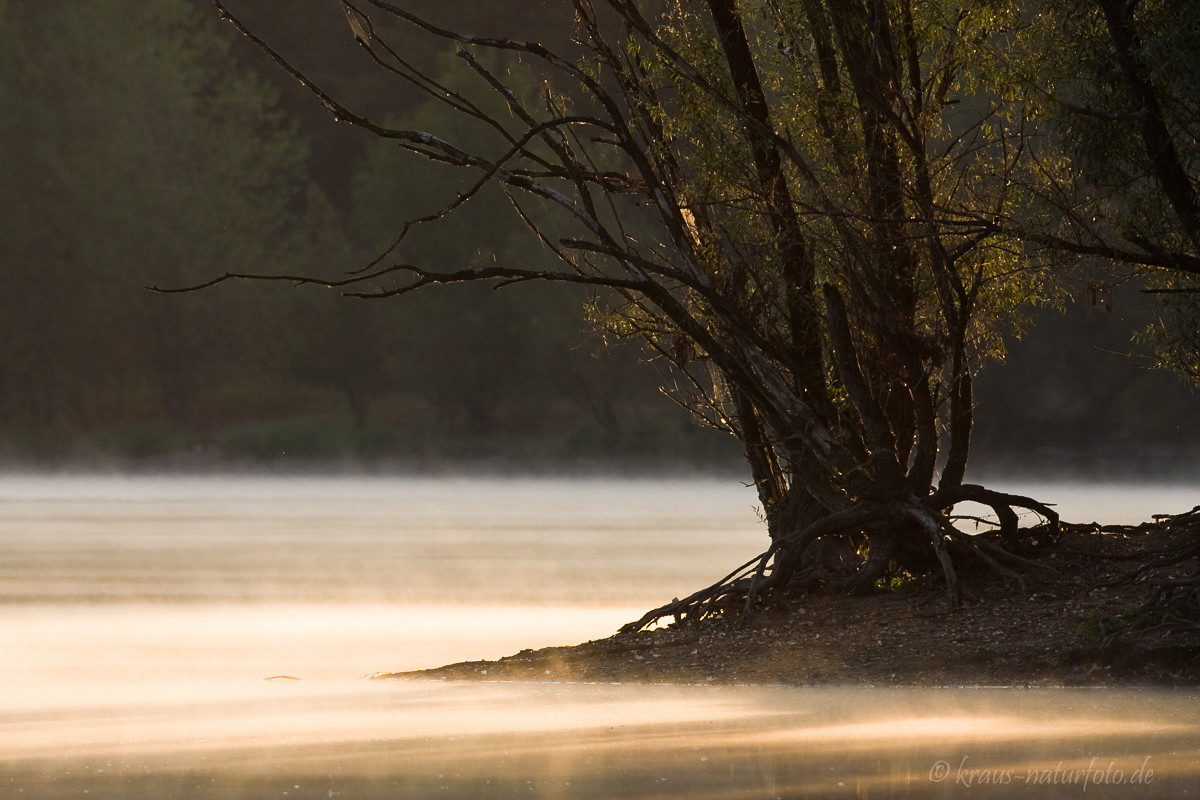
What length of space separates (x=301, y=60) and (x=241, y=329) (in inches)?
436

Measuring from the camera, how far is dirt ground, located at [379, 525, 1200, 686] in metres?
11.9

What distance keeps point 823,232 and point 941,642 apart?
3.19 m

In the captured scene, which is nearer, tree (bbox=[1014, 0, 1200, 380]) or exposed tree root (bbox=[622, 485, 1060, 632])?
tree (bbox=[1014, 0, 1200, 380])

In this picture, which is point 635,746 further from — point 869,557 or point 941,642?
point 869,557

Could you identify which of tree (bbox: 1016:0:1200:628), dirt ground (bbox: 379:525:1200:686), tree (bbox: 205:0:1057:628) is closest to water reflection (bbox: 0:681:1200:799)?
dirt ground (bbox: 379:525:1200:686)

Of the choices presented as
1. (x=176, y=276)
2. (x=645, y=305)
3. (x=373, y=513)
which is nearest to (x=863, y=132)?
(x=645, y=305)

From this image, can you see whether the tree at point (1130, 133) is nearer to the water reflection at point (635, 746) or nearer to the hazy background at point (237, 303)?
the water reflection at point (635, 746)

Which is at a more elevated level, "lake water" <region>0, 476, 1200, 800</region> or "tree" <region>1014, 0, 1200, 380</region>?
"tree" <region>1014, 0, 1200, 380</region>

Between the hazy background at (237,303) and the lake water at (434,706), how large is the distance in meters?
27.9

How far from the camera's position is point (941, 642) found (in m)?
12.8

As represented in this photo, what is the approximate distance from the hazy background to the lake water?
91.5 feet

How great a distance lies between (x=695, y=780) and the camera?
338 inches

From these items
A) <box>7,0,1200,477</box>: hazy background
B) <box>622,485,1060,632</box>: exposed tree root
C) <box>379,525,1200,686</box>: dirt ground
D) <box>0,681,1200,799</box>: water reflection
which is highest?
<box>7,0,1200,477</box>: hazy background

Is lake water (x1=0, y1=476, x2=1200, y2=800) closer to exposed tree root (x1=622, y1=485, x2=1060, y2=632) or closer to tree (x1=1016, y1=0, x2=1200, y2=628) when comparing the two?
exposed tree root (x1=622, y1=485, x2=1060, y2=632)
